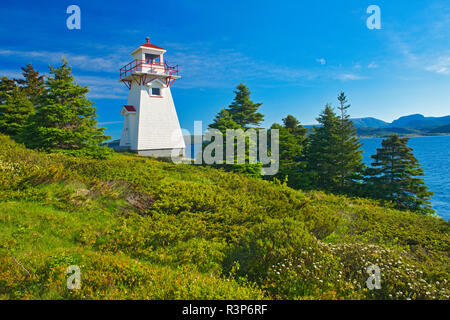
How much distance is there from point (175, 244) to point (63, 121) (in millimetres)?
14003

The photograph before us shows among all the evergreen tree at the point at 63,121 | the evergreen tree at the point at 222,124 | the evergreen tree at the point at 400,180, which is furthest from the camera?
the evergreen tree at the point at 222,124

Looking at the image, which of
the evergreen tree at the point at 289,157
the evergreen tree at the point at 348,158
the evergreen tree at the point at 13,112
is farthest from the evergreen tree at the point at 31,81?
the evergreen tree at the point at 348,158

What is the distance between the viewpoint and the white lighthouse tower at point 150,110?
26047mm

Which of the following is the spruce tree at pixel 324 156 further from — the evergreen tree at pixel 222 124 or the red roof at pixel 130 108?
the red roof at pixel 130 108

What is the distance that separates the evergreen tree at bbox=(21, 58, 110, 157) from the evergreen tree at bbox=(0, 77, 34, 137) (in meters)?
4.47

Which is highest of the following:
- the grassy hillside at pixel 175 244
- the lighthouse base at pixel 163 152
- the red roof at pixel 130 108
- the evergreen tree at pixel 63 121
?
the red roof at pixel 130 108

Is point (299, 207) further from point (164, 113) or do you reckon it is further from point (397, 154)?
point (164, 113)

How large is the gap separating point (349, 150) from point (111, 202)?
25064 millimetres

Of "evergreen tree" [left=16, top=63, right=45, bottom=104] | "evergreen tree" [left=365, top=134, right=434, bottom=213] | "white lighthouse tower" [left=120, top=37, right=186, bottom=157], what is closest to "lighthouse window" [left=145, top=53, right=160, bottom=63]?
"white lighthouse tower" [left=120, top=37, right=186, bottom=157]

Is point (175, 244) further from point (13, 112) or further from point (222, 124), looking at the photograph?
point (13, 112)

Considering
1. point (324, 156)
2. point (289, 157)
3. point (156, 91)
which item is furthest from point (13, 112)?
point (324, 156)

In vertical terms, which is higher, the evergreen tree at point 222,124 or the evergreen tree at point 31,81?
the evergreen tree at point 31,81

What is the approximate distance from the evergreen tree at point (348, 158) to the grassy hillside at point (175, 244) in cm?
1419

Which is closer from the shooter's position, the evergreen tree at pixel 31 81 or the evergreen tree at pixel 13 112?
the evergreen tree at pixel 13 112
